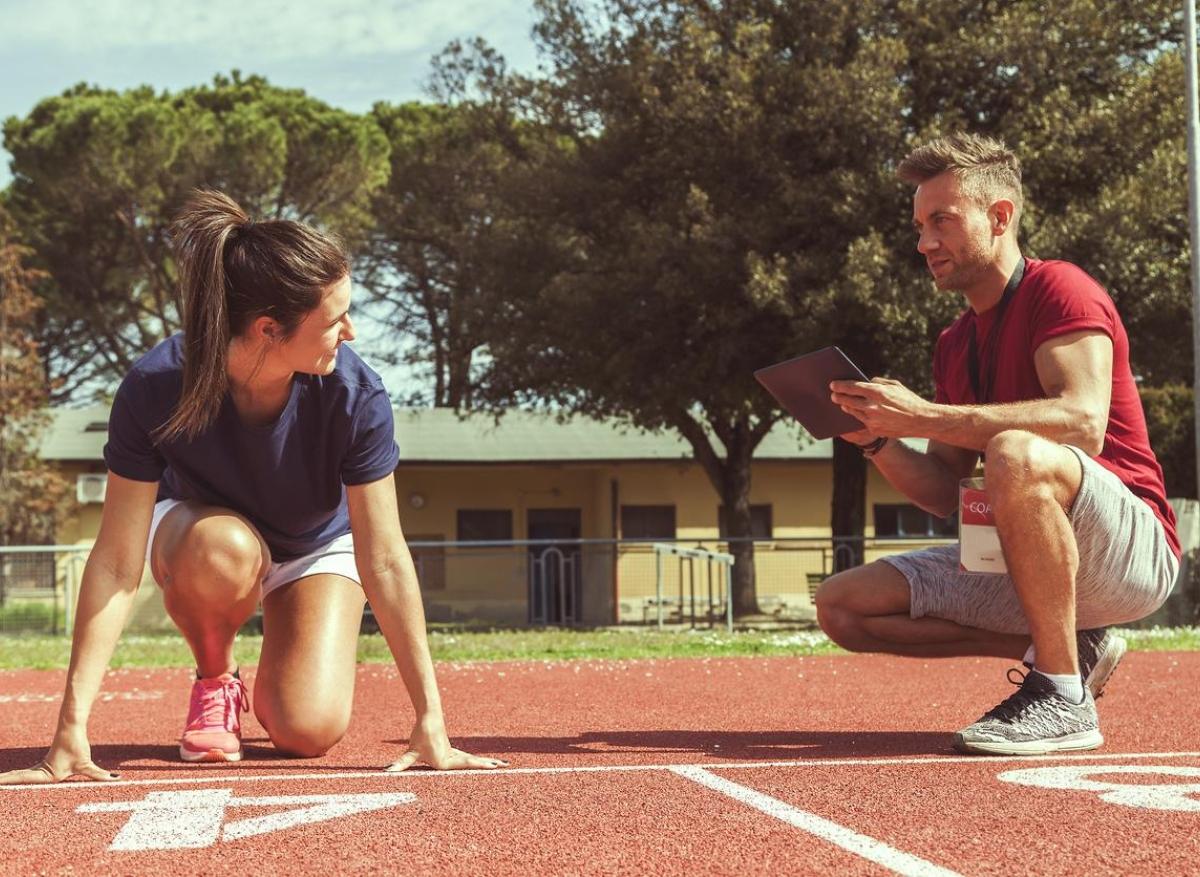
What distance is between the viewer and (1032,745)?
173 inches

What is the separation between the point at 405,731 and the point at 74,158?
112ft

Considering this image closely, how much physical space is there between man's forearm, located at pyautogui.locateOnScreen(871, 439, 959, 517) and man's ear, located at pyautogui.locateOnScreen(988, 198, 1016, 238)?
2.72 ft

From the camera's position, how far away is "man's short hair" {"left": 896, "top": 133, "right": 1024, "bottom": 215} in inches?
195

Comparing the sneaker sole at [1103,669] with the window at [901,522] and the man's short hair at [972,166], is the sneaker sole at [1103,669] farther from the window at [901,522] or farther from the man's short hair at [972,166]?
the window at [901,522]

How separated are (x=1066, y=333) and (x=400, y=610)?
2.30 meters

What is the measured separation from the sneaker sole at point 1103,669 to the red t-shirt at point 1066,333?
16.2 inches

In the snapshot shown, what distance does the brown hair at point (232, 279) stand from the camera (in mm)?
4227

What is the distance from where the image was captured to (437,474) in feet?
109

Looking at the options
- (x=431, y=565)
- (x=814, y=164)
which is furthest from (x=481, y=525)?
(x=814, y=164)

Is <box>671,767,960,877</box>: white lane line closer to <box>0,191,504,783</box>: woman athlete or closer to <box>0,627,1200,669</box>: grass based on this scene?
<box>0,191,504,783</box>: woman athlete

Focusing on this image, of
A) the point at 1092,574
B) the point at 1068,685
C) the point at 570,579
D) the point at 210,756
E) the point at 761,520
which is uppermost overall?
the point at 761,520

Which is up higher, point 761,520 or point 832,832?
point 761,520

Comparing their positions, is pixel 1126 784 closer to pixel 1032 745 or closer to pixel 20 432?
pixel 1032 745

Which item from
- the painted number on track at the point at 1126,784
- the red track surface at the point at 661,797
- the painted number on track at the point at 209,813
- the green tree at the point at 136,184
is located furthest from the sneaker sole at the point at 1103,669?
the green tree at the point at 136,184
